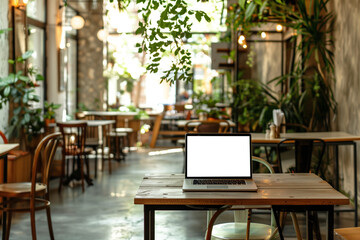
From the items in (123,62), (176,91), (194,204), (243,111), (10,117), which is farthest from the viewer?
(176,91)

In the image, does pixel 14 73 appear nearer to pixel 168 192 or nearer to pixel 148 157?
pixel 148 157

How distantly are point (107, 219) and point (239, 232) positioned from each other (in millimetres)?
2552

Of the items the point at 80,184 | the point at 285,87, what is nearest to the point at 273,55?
the point at 285,87

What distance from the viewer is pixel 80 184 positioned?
24.9ft

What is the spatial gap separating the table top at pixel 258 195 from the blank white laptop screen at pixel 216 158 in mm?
122

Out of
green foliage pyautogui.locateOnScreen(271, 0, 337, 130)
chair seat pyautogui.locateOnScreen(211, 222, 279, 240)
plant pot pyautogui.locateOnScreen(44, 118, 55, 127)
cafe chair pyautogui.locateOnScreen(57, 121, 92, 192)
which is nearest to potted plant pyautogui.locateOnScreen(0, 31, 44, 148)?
plant pot pyautogui.locateOnScreen(44, 118, 55, 127)

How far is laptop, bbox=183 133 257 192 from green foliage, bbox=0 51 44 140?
14.3ft

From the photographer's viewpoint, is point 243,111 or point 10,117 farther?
point 243,111

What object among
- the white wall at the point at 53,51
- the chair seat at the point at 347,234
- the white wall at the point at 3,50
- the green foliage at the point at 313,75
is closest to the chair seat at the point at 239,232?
the chair seat at the point at 347,234

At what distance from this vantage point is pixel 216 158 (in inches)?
114

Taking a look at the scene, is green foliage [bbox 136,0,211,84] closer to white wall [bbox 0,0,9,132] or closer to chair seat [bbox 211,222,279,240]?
chair seat [bbox 211,222,279,240]

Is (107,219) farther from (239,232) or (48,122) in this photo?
(48,122)

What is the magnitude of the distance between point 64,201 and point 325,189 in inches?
166

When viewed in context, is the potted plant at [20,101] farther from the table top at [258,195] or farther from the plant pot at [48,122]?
the table top at [258,195]
